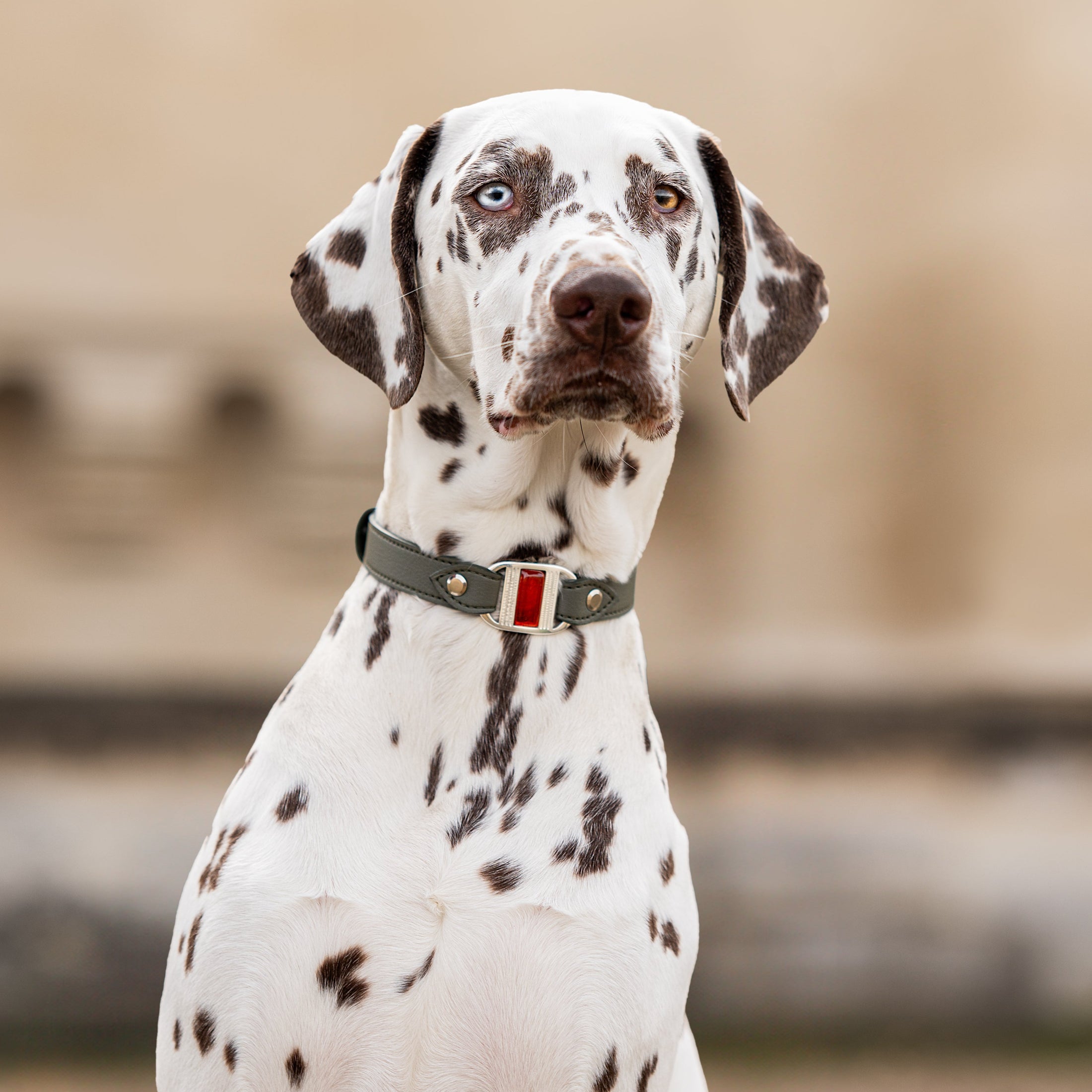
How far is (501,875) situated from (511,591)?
0.48 m

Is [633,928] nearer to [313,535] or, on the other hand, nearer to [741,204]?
[741,204]

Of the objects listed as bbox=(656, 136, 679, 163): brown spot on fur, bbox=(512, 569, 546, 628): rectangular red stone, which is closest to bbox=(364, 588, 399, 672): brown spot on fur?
bbox=(512, 569, 546, 628): rectangular red stone

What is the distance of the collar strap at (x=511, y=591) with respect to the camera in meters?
2.13

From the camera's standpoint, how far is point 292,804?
2059 mm

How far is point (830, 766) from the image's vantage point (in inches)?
198

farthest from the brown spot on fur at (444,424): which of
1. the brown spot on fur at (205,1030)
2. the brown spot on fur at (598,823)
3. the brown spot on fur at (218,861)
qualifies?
the brown spot on fur at (205,1030)

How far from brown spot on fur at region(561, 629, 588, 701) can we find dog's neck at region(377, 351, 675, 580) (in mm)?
115

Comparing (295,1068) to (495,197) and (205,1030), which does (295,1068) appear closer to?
(205,1030)

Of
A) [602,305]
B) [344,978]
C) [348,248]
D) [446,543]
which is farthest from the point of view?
[348,248]

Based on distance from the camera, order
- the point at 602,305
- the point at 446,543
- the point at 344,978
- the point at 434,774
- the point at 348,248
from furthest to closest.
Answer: the point at 348,248 → the point at 446,543 → the point at 434,774 → the point at 344,978 → the point at 602,305

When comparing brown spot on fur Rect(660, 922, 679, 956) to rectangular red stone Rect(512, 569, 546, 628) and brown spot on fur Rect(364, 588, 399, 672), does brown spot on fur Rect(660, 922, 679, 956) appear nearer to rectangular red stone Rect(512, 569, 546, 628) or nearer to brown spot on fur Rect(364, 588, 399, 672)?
rectangular red stone Rect(512, 569, 546, 628)

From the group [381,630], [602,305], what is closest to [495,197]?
[602,305]

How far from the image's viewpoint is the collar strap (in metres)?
2.13

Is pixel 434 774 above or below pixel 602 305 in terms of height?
below
